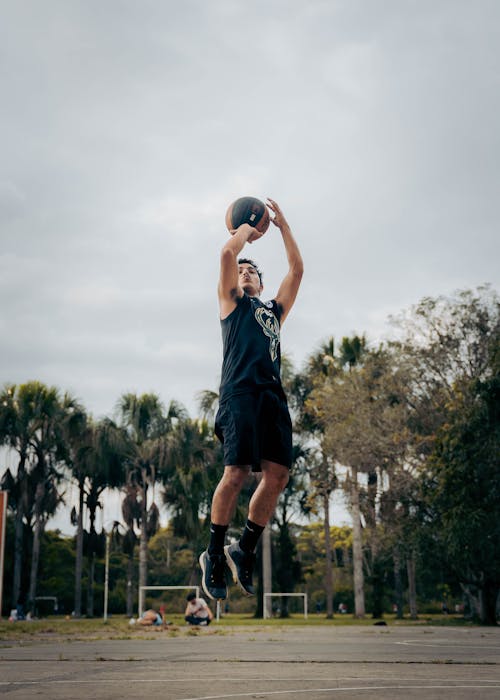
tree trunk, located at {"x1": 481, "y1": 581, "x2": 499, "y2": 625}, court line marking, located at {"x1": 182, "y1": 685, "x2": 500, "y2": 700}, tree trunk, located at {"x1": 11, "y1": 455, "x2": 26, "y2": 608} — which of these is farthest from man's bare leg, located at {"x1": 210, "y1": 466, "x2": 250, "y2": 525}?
tree trunk, located at {"x1": 11, "y1": 455, "x2": 26, "y2": 608}

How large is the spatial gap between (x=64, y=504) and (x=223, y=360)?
38.4m

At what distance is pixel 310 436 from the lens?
1640 inches

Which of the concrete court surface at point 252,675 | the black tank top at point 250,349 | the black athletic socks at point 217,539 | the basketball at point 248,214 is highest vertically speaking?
the basketball at point 248,214

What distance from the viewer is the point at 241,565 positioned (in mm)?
5152

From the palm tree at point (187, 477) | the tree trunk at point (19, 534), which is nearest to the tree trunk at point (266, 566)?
the palm tree at point (187, 477)

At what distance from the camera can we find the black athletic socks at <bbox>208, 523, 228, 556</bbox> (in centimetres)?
518

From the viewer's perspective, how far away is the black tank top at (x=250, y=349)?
5145 mm

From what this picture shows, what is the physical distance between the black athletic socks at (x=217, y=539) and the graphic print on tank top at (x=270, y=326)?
46.9 inches

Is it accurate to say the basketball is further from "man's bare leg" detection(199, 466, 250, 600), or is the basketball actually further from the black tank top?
"man's bare leg" detection(199, 466, 250, 600)

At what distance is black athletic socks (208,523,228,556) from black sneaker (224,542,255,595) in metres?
0.05

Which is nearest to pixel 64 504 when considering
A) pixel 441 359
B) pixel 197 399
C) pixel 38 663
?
pixel 197 399

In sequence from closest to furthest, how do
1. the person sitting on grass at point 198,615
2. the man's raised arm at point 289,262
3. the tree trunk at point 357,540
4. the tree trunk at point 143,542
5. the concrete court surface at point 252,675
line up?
the concrete court surface at point 252,675 → the man's raised arm at point 289,262 → the person sitting on grass at point 198,615 → the tree trunk at point 357,540 → the tree trunk at point 143,542

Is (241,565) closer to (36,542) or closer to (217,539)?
(217,539)

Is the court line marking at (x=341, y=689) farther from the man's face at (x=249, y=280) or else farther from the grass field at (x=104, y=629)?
the grass field at (x=104, y=629)
